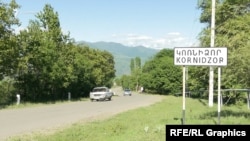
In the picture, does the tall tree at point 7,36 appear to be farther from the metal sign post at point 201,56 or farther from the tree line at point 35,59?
the metal sign post at point 201,56

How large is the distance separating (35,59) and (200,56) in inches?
1099

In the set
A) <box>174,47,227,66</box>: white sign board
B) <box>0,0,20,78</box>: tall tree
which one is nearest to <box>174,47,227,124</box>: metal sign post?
<box>174,47,227,66</box>: white sign board

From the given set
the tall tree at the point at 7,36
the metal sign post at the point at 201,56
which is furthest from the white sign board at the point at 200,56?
the tall tree at the point at 7,36

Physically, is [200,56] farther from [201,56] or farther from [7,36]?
[7,36]

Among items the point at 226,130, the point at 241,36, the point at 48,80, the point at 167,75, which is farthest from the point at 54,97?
the point at 167,75

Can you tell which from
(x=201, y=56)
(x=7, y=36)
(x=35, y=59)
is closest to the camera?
(x=201, y=56)

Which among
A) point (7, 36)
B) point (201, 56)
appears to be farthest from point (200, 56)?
point (7, 36)

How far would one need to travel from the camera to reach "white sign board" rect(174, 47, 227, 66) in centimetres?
1431

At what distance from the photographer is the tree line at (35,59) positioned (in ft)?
117

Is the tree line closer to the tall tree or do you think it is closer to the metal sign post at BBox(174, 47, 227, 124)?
the tall tree

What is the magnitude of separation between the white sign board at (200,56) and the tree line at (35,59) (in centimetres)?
2275

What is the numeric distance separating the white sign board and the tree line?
2275cm

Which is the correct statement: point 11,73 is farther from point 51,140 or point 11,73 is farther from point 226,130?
point 226,130

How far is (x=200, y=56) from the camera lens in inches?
571
